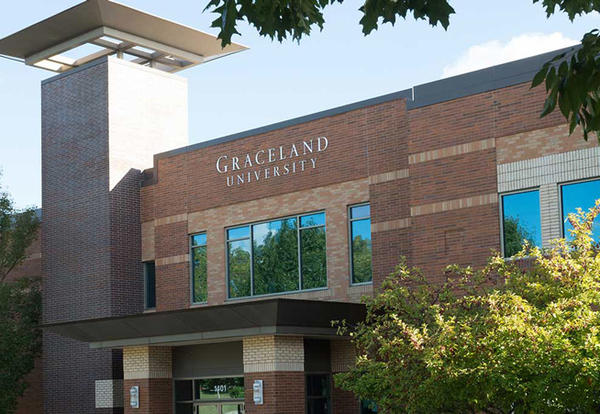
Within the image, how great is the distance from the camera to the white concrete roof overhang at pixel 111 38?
3167 cm

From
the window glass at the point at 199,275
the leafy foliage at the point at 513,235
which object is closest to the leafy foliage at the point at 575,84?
the leafy foliage at the point at 513,235

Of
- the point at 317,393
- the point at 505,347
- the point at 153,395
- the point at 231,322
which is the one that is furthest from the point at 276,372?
the point at 505,347

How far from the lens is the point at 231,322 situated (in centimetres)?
2400

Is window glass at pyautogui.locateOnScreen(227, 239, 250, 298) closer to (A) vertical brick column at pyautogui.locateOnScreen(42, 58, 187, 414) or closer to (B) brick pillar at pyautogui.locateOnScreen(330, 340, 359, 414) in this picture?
(B) brick pillar at pyautogui.locateOnScreen(330, 340, 359, 414)

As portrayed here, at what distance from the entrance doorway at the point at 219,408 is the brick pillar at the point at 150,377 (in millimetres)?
799

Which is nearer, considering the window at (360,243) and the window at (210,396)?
the window at (360,243)

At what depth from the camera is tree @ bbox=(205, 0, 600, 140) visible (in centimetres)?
591

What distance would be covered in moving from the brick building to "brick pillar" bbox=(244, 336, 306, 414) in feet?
→ 0.13

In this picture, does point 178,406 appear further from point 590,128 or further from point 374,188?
point 590,128

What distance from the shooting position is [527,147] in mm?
22625

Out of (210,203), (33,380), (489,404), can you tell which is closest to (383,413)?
(489,404)

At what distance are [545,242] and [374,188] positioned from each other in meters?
5.61

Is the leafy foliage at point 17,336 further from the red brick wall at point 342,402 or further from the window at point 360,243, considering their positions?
the window at point 360,243

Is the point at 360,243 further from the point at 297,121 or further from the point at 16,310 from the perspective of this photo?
the point at 16,310
